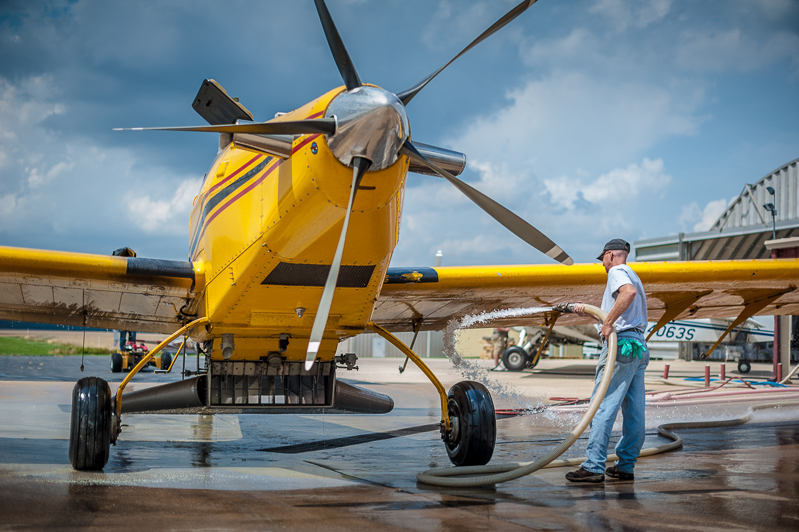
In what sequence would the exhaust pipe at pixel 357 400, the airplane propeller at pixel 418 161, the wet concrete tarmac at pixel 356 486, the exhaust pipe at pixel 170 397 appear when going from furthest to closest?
the exhaust pipe at pixel 357 400 → the exhaust pipe at pixel 170 397 → the airplane propeller at pixel 418 161 → the wet concrete tarmac at pixel 356 486

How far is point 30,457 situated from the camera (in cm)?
562

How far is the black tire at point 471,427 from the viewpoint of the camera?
547 cm

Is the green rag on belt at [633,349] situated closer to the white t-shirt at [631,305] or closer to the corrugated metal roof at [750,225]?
the white t-shirt at [631,305]

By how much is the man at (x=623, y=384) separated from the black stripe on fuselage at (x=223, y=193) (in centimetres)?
285

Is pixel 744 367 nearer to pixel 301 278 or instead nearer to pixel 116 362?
pixel 116 362

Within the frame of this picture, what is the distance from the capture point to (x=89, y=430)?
16.4 feet

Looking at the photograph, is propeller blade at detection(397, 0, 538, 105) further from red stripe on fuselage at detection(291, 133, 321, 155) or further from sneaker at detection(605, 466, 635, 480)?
sneaker at detection(605, 466, 635, 480)

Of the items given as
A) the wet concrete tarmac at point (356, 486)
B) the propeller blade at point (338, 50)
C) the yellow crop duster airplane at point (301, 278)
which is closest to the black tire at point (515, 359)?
the wet concrete tarmac at point (356, 486)

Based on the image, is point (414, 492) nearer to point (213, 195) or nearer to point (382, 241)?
point (382, 241)

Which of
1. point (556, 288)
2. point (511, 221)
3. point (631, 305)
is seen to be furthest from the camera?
point (556, 288)

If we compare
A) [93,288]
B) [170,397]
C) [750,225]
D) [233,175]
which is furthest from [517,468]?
[750,225]

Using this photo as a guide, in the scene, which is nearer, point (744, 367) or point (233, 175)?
point (233, 175)

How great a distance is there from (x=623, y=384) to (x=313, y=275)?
2679mm

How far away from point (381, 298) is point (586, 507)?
3331 millimetres
